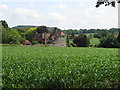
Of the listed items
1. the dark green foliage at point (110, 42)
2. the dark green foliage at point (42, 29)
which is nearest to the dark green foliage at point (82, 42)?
the dark green foliage at point (110, 42)

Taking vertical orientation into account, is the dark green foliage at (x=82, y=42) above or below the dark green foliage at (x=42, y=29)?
below

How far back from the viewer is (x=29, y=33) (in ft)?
269

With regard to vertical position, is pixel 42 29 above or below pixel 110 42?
above

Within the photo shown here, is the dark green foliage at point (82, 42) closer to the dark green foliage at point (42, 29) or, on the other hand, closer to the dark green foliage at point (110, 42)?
the dark green foliage at point (110, 42)

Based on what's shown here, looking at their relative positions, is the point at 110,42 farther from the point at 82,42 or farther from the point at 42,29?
the point at 42,29

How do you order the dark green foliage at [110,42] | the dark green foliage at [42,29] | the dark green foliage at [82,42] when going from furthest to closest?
the dark green foliage at [42,29], the dark green foliage at [82,42], the dark green foliage at [110,42]

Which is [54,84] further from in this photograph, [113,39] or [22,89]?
[113,39]

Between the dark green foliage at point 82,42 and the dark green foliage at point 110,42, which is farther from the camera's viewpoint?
the dark green foliage at point 82,42

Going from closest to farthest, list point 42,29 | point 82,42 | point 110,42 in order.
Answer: point 110,42 → point 82,42 → point 42,29

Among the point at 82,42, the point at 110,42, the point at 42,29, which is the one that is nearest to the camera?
the point at 110,42

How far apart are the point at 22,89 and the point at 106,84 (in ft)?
9.48

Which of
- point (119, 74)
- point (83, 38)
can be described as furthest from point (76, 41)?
point (119, 74)

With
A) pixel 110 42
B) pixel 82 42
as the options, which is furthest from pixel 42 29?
pixel 110 42

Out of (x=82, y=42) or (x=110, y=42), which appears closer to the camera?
(x=110, y=42)
